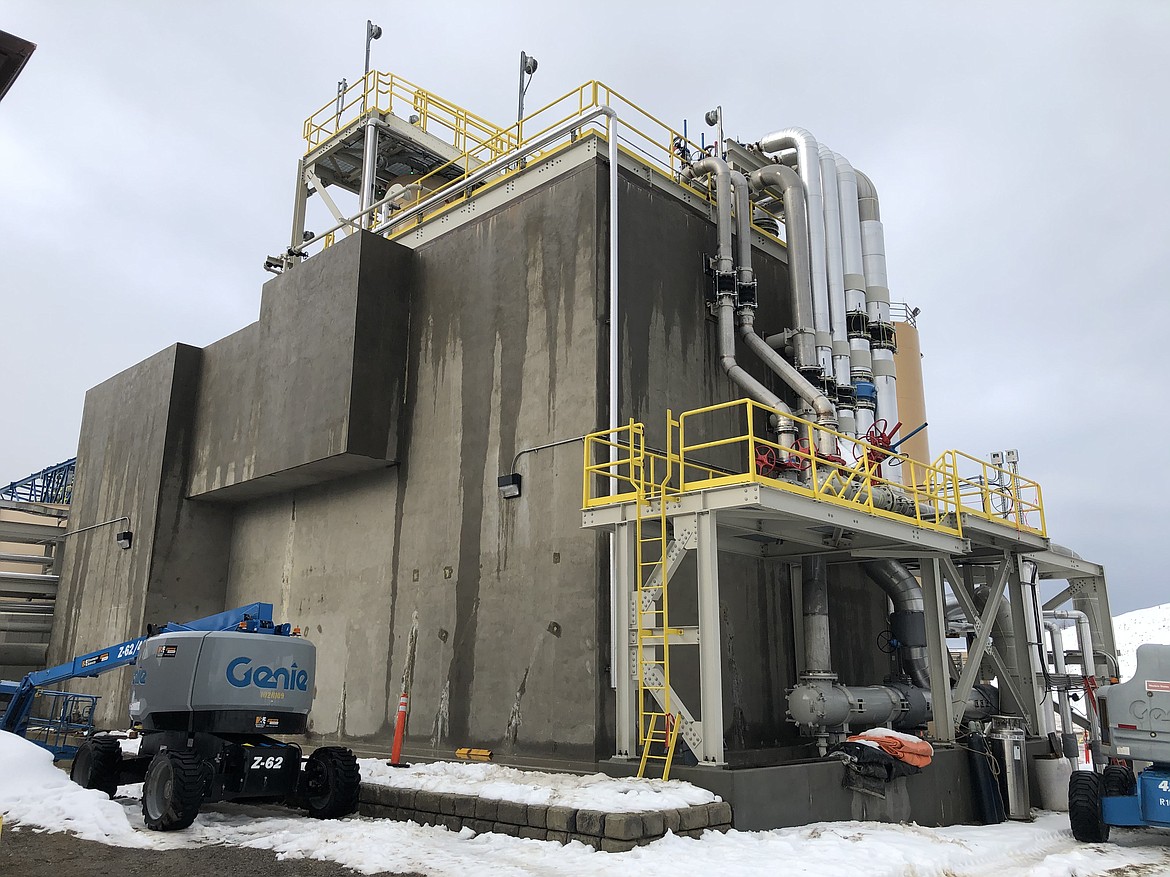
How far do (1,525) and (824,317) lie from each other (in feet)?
71.1

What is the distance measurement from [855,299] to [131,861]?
583 inches

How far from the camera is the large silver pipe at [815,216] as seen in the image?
675 inches

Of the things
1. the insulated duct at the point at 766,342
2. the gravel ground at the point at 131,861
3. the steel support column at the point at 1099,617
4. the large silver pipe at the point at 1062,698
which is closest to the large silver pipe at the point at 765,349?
the insulated duct at the point at 766,342

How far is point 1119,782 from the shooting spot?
39.9 ft

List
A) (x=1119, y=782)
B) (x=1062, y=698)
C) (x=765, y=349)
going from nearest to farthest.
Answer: (x=1119, y=782), (x=765, y=349), (x=1062, y=698)

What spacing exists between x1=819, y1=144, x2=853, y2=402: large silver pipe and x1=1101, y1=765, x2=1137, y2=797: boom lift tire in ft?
24.2

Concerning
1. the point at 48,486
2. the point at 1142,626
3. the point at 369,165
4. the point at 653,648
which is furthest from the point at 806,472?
the point at 1142,626

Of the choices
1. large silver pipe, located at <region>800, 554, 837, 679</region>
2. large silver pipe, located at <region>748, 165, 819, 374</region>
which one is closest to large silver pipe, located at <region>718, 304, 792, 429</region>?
large silver pipe, located at <region>748, 165, 819, 374</region>

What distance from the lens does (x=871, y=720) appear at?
14.7 meters

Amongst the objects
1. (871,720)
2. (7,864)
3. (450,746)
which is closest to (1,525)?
(450,746)

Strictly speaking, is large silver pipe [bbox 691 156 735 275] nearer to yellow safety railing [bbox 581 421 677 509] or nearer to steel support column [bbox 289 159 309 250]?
yellow safety railing [bbox 581 421 677 509]

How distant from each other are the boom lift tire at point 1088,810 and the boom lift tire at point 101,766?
12.4 m

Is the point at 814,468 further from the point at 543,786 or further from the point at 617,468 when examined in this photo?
the point at 543,786

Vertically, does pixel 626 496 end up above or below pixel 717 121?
below
